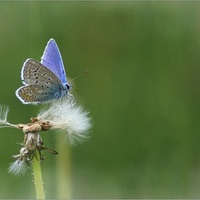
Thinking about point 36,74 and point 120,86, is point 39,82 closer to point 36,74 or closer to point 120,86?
point 36,74

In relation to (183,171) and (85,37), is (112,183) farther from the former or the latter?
(85,37)


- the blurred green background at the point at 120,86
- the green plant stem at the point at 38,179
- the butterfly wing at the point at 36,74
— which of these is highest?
the blurred green background at the point at 120,86

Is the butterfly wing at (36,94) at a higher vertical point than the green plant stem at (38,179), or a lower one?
higher

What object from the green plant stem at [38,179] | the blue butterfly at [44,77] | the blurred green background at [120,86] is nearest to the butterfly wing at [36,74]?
the blue butterfly at [44,77]

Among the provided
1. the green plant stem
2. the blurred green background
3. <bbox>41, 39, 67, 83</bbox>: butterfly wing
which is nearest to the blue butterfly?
<bbox>41, 39, 67, 83</bbox>: butterfly wing

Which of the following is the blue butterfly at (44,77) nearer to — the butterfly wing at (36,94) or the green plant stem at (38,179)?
the butterfly wing at (36,94)

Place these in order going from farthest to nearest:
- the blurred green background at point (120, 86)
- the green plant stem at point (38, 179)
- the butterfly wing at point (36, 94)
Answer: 1. the blurred green background at point (120, 86)
2. the butterfly wing at point (36, 94)
3. the green plant stem at point (38, 179)

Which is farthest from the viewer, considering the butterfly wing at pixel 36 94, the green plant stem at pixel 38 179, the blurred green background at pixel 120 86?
the blurred green background at pixel 120 86

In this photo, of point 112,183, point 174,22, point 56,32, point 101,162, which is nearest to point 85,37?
point 56,32
